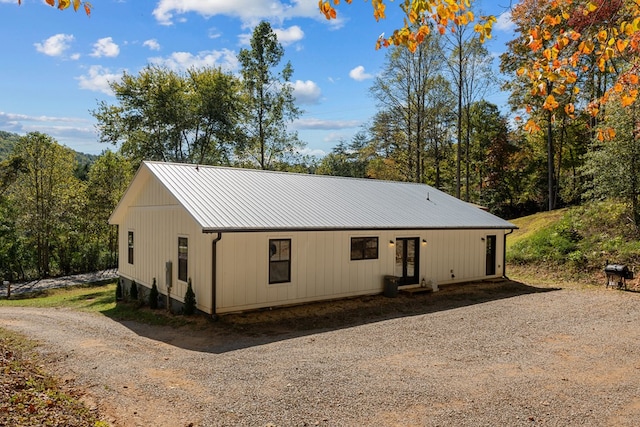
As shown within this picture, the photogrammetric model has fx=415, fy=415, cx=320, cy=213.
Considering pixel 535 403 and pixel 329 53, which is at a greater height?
pixel 329 53

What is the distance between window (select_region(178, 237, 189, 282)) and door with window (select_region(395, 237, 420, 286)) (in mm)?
6358

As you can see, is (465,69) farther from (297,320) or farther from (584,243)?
(297,320)

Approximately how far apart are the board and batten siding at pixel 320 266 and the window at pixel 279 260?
0.11 m

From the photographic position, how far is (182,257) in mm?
11094

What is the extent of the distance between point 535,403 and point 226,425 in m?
3.62

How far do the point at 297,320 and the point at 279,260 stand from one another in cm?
167

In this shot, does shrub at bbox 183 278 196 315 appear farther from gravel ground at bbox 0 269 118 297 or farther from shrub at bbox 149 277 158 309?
gravel ground at bbox 0 269 118 297

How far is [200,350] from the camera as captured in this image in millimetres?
7668

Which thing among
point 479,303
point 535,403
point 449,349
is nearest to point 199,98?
point 479,303

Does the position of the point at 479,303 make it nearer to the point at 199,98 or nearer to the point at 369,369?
the point at 369,369

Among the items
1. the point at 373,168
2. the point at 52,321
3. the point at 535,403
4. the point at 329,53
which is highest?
the point at 329,53

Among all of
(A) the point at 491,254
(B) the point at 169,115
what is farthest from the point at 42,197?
(A) the point at 491,254

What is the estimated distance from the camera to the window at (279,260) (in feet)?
34.8

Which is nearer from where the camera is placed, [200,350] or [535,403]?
[535,403]
